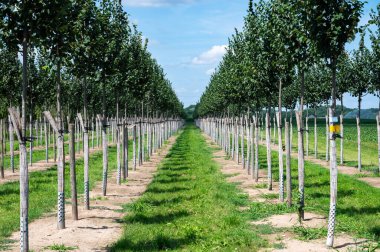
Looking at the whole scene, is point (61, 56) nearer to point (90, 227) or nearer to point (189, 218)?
point (90, 227)

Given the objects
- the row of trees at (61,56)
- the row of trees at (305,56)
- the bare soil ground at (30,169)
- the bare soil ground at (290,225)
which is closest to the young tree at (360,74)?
the row of trees at (305,56)

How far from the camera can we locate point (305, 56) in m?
15.0

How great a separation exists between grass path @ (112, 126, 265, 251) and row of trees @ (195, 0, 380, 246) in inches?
83.9

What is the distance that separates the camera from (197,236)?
1244 cm

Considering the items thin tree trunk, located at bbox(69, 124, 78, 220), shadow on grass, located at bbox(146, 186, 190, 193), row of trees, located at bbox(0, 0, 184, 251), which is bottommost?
shadow on grass, located at bbox(146, 186, 190, 193)

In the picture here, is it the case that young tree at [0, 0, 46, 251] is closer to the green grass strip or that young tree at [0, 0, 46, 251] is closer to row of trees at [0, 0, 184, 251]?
row of trees at [0, 0, 184, 251]

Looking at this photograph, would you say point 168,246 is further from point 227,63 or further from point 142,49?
point 227,63

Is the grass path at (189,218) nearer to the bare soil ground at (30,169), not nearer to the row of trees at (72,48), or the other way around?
the row of trees at (72,48)

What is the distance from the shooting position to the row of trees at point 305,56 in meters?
12.0

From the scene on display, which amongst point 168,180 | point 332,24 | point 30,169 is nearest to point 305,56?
point 332,24

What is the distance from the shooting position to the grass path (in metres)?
11.8

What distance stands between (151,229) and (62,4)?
21.0ft

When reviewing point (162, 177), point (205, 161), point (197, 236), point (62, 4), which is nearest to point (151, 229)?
point (197, 236)

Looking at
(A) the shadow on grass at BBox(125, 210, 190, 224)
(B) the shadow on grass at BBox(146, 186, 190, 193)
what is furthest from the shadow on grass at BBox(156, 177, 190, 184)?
(A) the shadow on grass at BBox(125, 210, 190, 224)
